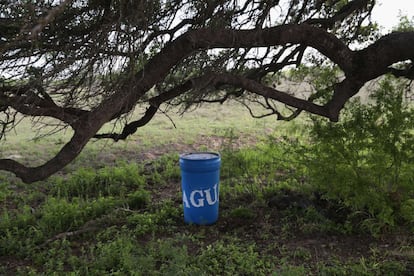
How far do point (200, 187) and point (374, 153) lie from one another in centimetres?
179

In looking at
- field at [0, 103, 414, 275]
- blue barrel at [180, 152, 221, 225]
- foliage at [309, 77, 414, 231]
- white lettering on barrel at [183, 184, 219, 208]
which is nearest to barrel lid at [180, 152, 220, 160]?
blue barrel at [180, 152, 221, 225]

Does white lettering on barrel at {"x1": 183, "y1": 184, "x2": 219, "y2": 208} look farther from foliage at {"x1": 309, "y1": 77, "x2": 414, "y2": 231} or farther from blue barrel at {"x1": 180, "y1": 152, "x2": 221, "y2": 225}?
foliage at {"x1": 309, "y1": 77, "x2": 414, "y2": 231}

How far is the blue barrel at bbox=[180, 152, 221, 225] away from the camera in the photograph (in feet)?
14.3

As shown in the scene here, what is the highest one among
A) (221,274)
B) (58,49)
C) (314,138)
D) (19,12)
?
(19,12)

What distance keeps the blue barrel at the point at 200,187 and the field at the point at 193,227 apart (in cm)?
14

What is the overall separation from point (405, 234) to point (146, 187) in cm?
345

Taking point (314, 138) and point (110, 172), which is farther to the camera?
point (110, 172)

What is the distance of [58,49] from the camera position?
2945 millimetres

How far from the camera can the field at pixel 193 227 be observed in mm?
3527

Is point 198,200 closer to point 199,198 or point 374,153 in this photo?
point 199,198

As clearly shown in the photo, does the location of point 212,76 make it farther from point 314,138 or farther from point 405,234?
point 405,234

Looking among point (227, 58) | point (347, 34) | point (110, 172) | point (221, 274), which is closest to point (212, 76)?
point (227, 58)

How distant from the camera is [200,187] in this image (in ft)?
14.4

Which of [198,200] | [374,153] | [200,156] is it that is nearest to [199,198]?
[198,200]
